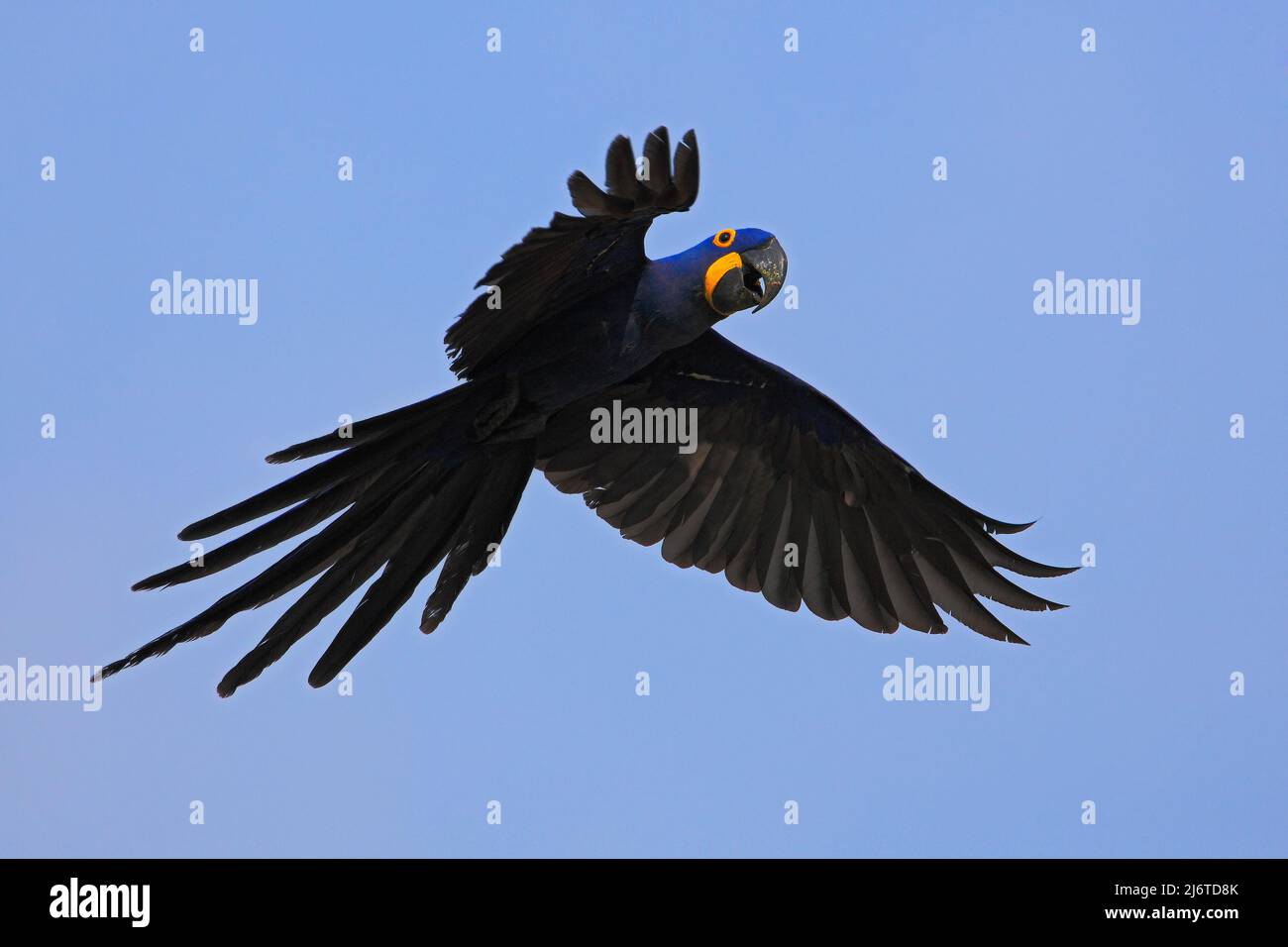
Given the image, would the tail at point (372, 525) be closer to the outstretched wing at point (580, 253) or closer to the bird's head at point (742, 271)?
the outstretched wing at point (580, 253)

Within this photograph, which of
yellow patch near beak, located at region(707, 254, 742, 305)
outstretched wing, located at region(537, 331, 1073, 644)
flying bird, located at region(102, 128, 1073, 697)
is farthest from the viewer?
outstretched wing, located at region(537, 331, 1073, 644)

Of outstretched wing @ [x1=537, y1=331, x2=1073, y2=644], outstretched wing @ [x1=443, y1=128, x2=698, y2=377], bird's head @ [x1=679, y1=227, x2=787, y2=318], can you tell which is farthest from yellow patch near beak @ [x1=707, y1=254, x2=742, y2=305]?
outstretched wing @ [x1=537, y1=331, x2=1073, y2=644]

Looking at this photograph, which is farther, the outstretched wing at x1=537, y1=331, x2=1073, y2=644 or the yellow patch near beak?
the outstretched wing at x1=537, y1=331, x2=1073, y2=644

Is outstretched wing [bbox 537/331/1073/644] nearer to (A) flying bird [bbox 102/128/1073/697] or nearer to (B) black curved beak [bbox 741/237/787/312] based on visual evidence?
(A) flying bird [bbox 102/128/1073/697]

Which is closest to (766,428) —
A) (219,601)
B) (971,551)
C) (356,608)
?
(971,551)

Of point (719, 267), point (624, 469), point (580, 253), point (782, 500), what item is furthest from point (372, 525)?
point (782, 500)

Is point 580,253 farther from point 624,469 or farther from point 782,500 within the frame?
point 782,500

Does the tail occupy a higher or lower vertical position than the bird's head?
lower

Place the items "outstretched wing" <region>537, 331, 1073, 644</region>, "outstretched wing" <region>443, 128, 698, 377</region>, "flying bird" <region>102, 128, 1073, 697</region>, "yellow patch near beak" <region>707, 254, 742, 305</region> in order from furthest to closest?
1. "outstretched wing" <region>537, 331, 1073, 644</region>
2. "yellow patch near beak" <region>707, 254, 742, 305</region>
3. "flying bird" <region>102, 128, 1073, 697</region>
4. "outstretched wing" <region>443, 128, 698, 377</region>
